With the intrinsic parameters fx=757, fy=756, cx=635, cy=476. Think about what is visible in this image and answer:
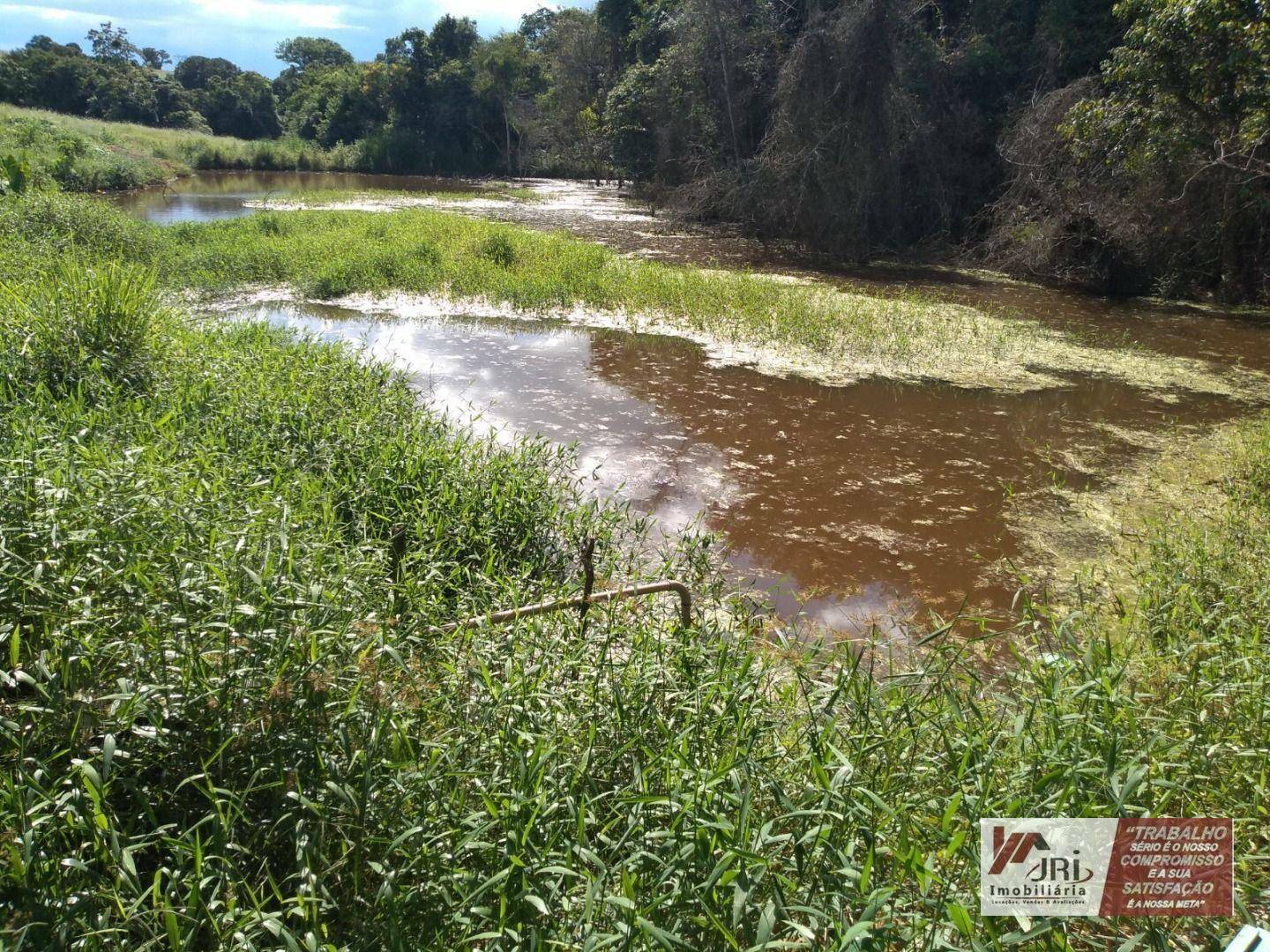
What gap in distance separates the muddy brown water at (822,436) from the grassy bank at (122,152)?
1064 cm

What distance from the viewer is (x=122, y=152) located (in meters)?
27.7

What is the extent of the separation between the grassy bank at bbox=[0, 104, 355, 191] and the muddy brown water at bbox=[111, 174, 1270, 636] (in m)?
10.6

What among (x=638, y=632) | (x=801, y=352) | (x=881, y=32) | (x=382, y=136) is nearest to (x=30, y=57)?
(x=382, y=136)

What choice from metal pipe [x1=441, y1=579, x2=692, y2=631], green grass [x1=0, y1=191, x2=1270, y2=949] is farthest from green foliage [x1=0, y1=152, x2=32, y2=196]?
metal pipe [x1=441, y1=579, x2=692, y2=631]

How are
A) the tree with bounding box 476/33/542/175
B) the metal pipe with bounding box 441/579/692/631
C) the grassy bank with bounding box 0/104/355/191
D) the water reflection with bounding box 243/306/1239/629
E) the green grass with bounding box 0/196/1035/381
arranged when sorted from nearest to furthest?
the metal pipe with bounding box 441/579/692/631
the water reflection with bounding box 243/306/1239/629
the green grass with bounding box 0/196/1035/381
the grassy bank with bounding box 0/104/355/191
the tree with bounding box 476/33/542/175

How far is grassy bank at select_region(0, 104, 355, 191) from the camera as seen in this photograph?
20.0 m

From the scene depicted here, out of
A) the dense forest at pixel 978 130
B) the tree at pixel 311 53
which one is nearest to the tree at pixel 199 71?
the tree at pixel 311 53

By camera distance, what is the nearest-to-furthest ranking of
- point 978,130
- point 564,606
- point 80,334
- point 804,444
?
point 564,606 < point 80,334 < point 804,444 < point 978,130

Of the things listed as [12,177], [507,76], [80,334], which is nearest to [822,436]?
[80,334]

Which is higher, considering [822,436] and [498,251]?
[498,251]

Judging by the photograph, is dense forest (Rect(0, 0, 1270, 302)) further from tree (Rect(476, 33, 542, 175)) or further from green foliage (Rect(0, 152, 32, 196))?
tree (Rect(476, 33, 542, 175))

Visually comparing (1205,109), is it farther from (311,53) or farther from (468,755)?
(311,53)

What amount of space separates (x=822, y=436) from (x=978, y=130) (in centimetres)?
1179

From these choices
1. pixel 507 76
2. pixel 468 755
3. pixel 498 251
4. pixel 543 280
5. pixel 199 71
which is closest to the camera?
pixel 468 755
